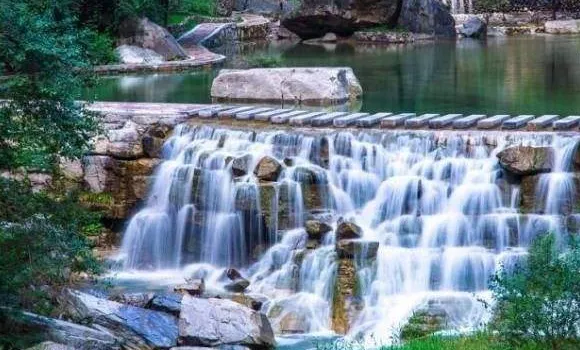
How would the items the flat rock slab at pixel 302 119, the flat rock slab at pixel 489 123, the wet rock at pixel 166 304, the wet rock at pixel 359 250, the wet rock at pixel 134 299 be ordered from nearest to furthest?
the wet rock at pixel 166 304 < the wet rock at pixel 134 299 < the wet rock at pixel 359 250 < the flat rock slab at pixel 489 123 < the flat rock slab at pixel 302 119

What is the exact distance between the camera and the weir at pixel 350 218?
590 inches

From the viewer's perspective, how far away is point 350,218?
53.2 feet

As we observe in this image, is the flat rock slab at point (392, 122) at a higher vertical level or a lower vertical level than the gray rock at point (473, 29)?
higher

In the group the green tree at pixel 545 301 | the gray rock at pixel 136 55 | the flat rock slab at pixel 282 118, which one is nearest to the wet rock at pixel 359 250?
the flat rock slab at pixel 282 118

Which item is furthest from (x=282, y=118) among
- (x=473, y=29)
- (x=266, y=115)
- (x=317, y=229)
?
(x=473, y=29)

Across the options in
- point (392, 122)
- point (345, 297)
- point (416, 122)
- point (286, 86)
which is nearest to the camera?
point (345, 297)

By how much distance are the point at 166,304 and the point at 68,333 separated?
2.07m

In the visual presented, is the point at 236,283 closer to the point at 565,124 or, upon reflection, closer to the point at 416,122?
the point at 416,122

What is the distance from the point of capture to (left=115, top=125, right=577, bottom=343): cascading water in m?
15.0

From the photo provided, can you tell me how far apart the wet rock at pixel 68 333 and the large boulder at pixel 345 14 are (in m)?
38.4

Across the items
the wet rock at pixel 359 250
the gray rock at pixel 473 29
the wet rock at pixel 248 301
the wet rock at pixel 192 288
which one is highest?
the gray rock at pixel 473 29

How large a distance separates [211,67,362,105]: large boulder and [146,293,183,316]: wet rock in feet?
30.9

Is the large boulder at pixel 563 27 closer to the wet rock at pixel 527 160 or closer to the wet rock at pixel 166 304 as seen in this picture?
the wet rock at pixel 527 160

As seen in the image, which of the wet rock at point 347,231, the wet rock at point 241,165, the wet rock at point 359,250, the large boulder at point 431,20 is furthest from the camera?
the large boulder at point 431,20
